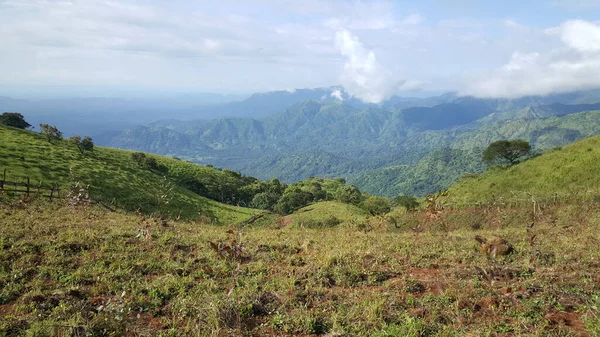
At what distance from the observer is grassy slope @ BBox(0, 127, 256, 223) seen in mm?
36781

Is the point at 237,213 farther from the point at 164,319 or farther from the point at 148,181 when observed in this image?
the point at 164,319

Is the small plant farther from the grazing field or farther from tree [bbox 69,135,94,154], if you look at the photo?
tree [bbox 69,135,94,154]

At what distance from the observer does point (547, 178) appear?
32.7 m

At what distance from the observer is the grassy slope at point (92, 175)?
121 ft

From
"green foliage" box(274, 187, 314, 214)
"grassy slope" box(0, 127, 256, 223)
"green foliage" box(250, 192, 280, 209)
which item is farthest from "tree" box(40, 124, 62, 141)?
"green foliage" box(274, 187, 314, 214)

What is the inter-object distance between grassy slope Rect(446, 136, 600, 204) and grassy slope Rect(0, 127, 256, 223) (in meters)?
30.1

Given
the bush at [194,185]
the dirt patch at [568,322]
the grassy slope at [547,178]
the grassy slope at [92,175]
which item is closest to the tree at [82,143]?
the grassy slope at [92,175]

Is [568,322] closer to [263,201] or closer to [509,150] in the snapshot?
[509,150]

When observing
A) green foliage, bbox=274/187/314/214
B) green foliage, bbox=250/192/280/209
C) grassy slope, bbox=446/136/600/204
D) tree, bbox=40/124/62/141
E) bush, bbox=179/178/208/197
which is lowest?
green foliage, bbox=250/192/280/209

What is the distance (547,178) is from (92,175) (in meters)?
Answer: 51.9

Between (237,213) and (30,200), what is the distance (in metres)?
29.7

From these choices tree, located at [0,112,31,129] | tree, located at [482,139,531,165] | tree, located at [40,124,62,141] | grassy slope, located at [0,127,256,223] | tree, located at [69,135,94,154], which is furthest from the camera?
tree, located at [0,112,31,129]

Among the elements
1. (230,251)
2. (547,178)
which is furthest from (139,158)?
(547,178)

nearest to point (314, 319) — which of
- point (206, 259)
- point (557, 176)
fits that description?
point (206, 259)
